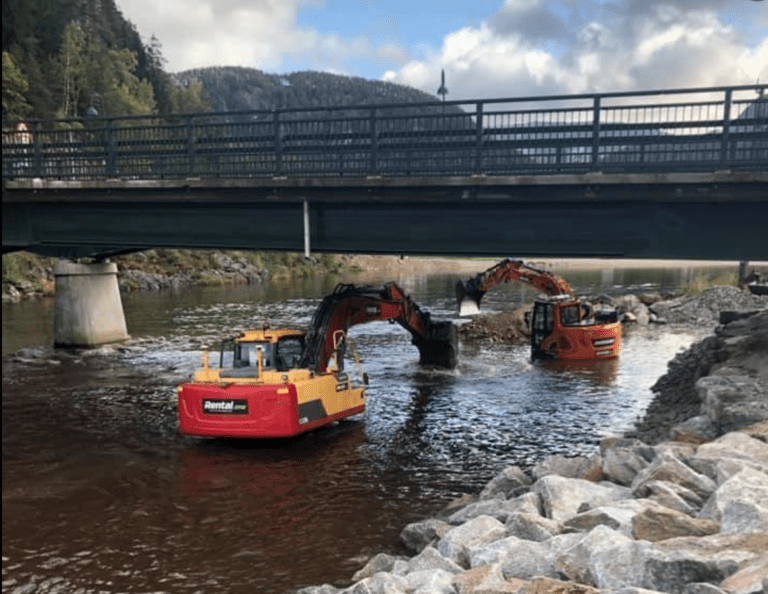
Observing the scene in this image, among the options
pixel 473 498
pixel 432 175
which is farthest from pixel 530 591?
pixel 432 175

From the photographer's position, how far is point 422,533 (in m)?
11.5

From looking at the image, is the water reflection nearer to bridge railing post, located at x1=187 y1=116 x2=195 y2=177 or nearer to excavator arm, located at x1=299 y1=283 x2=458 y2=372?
excavator arm, located at x1=299 y1=283 x2=458 y2=372

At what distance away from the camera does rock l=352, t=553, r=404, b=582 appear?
10352 millimetres

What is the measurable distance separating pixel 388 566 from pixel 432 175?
10.1m

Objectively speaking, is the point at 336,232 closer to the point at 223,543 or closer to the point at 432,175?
the point at 432,175

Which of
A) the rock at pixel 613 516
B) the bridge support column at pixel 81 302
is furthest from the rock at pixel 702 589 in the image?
the bridge support column at pixel 81 302

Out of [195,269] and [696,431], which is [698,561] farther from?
[195,269]

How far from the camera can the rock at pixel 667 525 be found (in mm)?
7859

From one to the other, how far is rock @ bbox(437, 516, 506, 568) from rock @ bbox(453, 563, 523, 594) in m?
1.13

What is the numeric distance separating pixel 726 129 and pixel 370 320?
36.1 ft

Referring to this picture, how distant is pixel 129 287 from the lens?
6272cm

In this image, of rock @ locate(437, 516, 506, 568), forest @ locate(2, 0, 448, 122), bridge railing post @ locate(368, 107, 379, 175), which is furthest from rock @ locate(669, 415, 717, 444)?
forest @ locate(2, 0, 448, 122)

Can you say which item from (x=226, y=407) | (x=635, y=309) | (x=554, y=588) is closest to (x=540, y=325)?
(x=226, y=407)

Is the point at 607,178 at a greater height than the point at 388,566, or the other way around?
the point at 607,178
